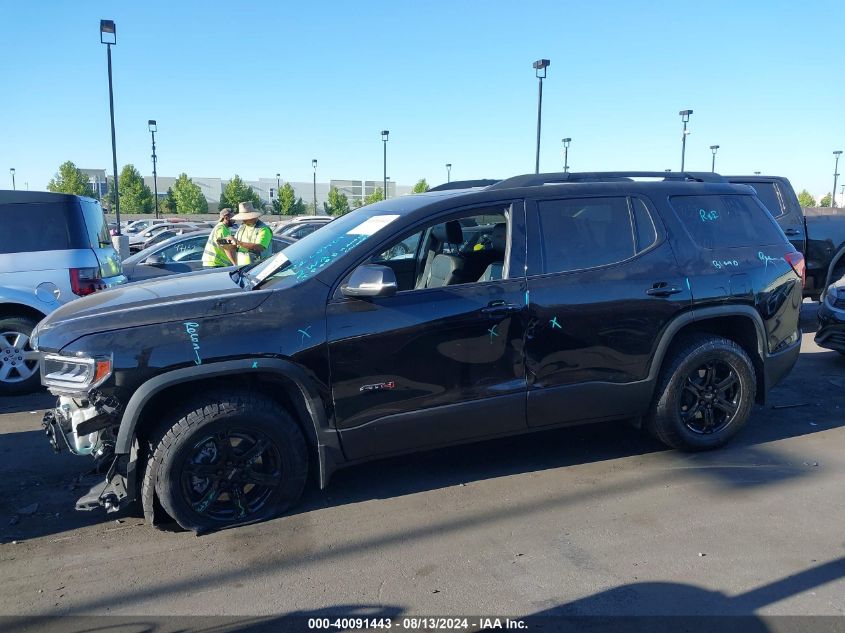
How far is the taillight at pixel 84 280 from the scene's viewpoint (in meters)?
6.69

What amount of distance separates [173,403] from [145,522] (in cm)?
77

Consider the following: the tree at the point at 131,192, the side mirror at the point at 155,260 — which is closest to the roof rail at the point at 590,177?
the side mirror at the point at 155,260

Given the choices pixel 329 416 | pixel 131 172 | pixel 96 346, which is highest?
pixel 131 172

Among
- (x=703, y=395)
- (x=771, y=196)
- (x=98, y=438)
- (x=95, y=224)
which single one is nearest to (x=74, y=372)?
(x=98, y=438)

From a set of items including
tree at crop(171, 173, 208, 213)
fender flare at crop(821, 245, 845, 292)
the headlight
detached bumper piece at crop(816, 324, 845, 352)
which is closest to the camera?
the headlight

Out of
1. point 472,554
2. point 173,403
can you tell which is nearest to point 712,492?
point 472,554

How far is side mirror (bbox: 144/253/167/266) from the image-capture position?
32.7 ft

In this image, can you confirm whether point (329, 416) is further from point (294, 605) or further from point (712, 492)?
point (712, 492)

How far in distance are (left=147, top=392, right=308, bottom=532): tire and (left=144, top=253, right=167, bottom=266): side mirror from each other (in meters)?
6.91

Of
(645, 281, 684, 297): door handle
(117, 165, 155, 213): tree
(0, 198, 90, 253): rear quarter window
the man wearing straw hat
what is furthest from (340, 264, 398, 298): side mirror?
(117, 165, 155, 213): tree

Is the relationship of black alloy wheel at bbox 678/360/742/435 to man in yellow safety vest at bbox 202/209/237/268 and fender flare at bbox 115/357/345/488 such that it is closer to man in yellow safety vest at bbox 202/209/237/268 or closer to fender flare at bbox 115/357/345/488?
fender flare at bbox 115/357/345/488

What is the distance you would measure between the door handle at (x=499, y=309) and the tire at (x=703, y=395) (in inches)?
51.4

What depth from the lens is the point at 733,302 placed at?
474 cm

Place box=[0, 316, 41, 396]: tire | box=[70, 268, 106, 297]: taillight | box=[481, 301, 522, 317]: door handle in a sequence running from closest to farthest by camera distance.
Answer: box=[481, 301, 522, 317]: door handle → box=[0, 316, 41, 396]: tire → box=[70, 268, 106, 297]: taillight
